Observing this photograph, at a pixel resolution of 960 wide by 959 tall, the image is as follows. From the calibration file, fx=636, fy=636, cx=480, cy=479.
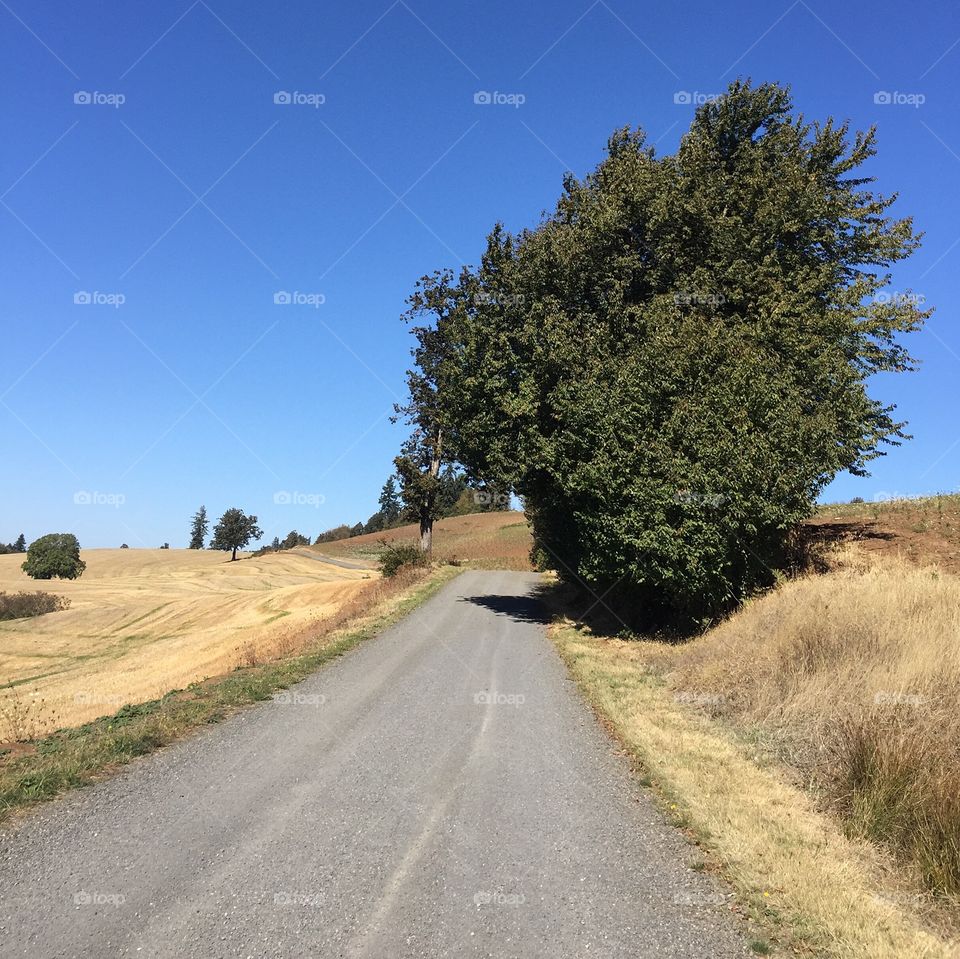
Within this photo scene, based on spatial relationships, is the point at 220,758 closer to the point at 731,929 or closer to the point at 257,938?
the point at 257,938

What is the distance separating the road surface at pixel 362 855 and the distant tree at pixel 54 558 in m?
91.0

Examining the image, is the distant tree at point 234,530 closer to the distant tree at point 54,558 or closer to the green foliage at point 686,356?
the distant tree at point 54,558

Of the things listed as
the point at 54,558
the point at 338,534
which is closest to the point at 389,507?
the point at 338,534

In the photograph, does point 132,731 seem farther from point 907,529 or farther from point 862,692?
point 907,529

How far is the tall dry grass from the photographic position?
621 cm

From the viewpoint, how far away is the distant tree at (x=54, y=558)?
277ft

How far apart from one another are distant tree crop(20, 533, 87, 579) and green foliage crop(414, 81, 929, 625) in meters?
80.2

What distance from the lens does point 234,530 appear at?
118 metres

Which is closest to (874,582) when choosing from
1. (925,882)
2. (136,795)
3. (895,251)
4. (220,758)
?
(925,882)

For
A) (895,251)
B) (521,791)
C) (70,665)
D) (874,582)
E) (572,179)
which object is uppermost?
(572,179)

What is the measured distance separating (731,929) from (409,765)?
461 cm

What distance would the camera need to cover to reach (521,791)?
7699 millimetres

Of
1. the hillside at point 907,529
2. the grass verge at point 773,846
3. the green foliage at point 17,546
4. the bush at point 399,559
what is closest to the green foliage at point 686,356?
the hillside at point 907,529

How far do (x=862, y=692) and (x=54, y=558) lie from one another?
322 ft
